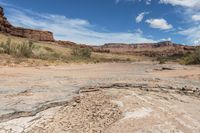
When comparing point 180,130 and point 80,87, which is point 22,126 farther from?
point 80,87

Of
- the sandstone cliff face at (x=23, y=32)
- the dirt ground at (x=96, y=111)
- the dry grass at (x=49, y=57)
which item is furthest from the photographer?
the sandstone cliff face at (x=23, y=32)

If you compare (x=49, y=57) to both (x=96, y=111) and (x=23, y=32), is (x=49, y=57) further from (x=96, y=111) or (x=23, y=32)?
(x=23, y=32)

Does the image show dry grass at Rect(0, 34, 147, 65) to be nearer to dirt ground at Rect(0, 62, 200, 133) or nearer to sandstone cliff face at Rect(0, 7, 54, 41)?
dirt ground at Rect(0, 62, 200, 133)

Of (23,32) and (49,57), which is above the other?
(23,32)

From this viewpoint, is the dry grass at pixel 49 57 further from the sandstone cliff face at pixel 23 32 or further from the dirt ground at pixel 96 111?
the sandstone cliff face at pixel 23 32

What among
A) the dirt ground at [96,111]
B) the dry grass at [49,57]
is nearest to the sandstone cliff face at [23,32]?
the dry grass at [49,57]

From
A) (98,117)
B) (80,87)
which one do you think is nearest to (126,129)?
(98,117)

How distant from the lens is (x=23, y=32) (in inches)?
4751

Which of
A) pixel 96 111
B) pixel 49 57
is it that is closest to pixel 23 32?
pixel 49 57

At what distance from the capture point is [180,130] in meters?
6.33

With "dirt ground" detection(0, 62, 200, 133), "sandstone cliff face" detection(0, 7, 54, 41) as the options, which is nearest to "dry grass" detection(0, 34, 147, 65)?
"dirt ground" detection(0, 62, 200, 133)

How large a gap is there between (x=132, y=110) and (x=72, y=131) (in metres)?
1.78

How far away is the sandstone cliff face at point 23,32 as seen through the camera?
97.7m

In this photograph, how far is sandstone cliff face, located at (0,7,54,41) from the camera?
97.7 metres
